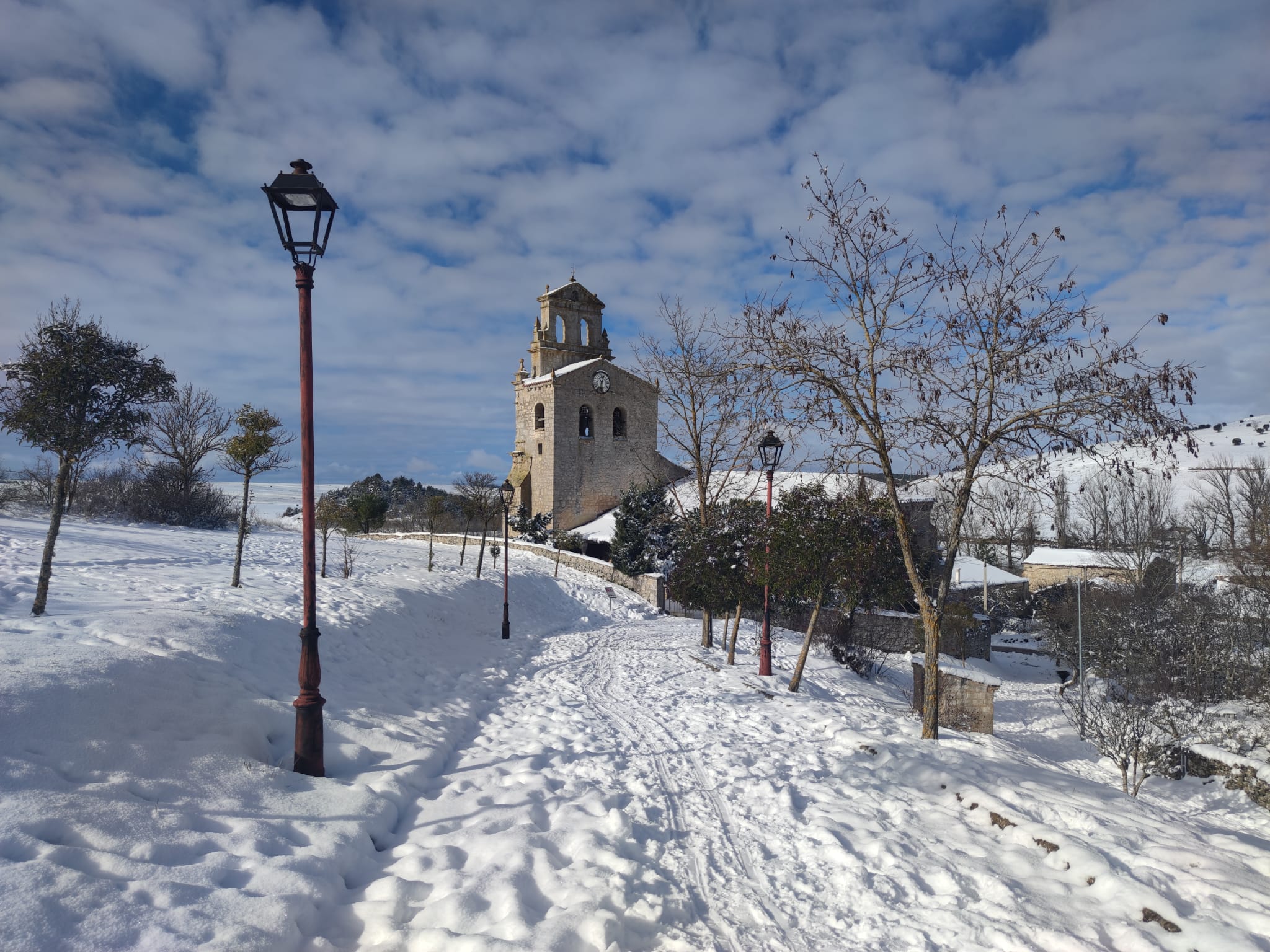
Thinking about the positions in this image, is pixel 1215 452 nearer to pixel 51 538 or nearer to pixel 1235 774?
pixel 1235 774

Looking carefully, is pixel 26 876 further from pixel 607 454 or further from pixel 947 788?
pixel 607 454

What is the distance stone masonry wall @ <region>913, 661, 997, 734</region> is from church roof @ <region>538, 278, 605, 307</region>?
100ft

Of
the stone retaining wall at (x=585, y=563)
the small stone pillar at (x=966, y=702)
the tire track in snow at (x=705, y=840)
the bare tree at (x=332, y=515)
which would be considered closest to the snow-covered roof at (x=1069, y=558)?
the stone retaining wall at (x=585, y=563)

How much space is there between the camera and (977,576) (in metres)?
32.6

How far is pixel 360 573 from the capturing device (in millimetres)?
16844

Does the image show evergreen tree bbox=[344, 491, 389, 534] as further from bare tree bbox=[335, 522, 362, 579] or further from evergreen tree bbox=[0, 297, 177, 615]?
evergreen tree bbox=[0, 297, 177, 615]

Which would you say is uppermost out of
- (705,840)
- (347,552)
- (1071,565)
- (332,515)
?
(332,515)

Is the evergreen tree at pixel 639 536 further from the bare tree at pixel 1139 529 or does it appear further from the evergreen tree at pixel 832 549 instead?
the bare tree at pixel 1139 529

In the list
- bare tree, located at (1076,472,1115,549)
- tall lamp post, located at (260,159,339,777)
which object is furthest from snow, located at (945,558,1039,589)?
tall lamp post, located at (260,159,339,777)

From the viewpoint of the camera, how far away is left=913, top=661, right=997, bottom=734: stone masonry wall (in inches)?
391

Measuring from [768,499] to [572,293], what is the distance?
93.1 feet

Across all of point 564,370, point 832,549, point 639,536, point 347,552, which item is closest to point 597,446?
point 564,370

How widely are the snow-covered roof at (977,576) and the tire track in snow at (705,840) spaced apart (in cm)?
2974

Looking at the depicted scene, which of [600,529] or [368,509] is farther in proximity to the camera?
[368,509]
